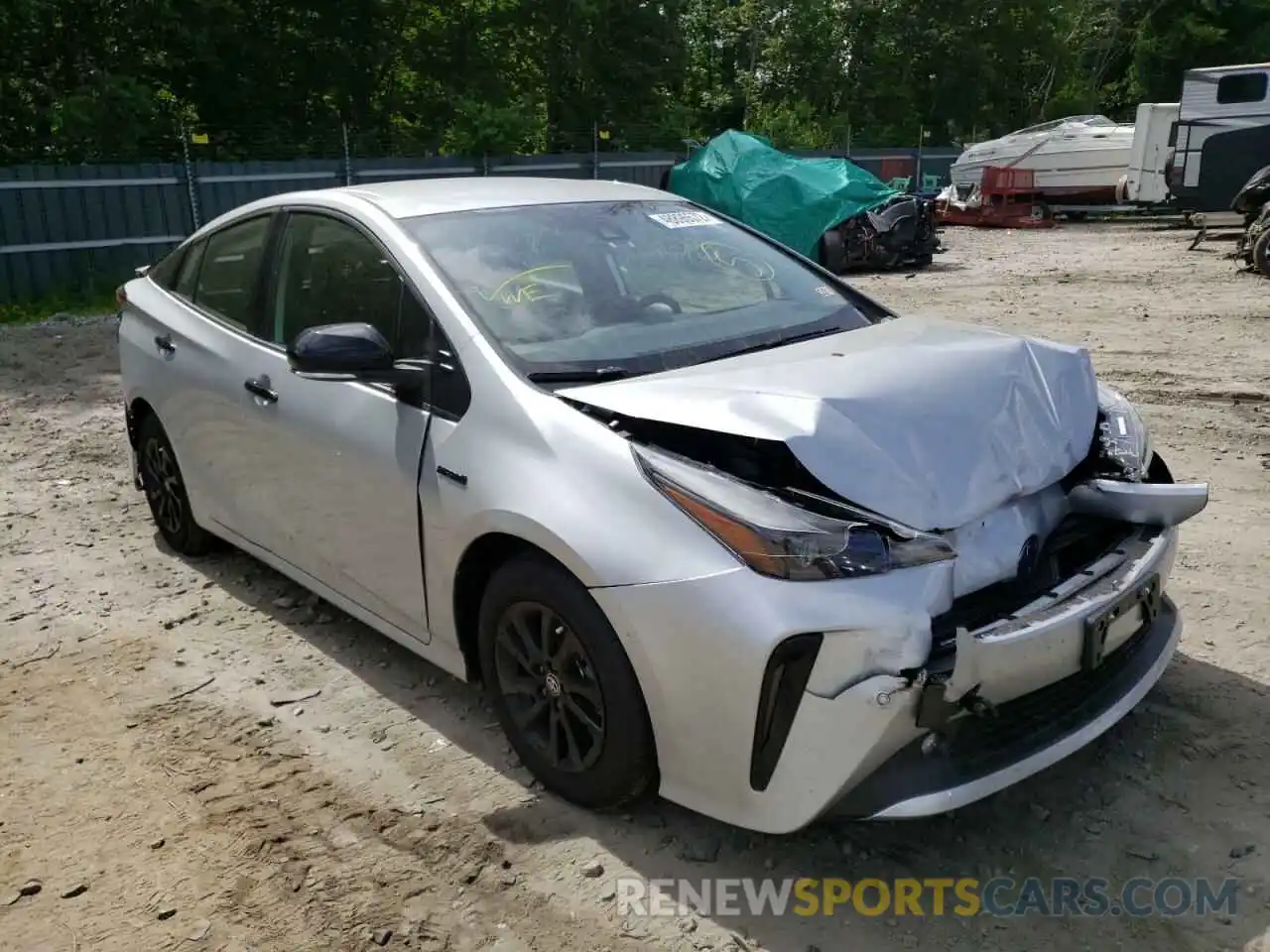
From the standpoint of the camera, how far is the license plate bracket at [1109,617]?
102 inches

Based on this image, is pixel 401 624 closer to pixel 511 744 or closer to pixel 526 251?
pixel 511 744

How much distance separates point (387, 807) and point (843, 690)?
1.46 metres

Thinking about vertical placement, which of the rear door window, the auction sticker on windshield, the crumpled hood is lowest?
the crumpled hood

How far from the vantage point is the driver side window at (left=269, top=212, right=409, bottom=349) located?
344cm

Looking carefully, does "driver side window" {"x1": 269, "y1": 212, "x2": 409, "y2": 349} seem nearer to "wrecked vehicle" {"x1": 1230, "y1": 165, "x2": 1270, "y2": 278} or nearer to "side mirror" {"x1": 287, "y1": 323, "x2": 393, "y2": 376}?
"side mirror" {"x1": 287, "y1": 323, "x2": 393, "y2": 376}

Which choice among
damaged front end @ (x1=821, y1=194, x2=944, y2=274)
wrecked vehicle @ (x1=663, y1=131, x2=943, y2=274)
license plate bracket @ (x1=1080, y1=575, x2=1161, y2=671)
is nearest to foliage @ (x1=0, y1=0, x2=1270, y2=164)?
wrecked vehicle @ (x1=663, y1=131, x2=943, y2=274)

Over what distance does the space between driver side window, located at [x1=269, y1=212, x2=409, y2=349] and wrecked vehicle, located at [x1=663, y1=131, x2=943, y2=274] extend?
1317cm

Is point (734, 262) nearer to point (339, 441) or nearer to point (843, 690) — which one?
point (339, 441)

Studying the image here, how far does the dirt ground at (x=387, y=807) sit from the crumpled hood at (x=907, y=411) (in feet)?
3.03

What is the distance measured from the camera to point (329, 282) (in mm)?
3730

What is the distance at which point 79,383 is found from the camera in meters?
8.98

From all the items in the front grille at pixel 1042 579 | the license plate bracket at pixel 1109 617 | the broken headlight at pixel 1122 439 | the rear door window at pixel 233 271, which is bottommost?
the license plate bracket at pixel 1109 617

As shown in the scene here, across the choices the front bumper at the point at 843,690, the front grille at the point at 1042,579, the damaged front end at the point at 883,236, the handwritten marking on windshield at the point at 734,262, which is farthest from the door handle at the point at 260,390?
the damaged front end at the point at 883,236

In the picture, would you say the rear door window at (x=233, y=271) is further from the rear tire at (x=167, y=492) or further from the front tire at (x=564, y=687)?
the front tire at (x=564, y=687)
